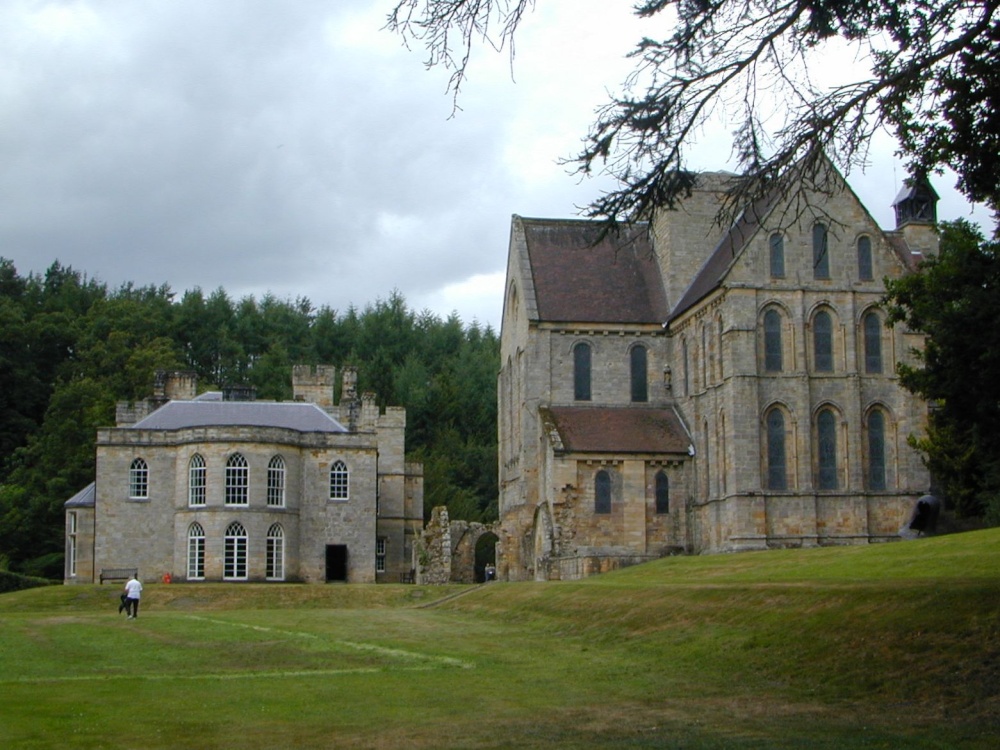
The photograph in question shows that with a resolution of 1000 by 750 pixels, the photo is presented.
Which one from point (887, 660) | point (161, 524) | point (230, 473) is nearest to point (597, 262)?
point (230, 473)

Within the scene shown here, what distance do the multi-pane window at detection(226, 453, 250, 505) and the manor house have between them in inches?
1.7

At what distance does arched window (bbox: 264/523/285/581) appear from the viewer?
189 ft

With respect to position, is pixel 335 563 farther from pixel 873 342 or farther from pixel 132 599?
pixel 873 342

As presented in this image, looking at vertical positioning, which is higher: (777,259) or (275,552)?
(777,259)

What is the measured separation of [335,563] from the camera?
60562mm

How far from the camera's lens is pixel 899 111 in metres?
17.6

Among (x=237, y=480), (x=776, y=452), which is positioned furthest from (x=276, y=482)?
(x=776, y=452)

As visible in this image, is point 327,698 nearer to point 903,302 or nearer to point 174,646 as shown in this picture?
point 174,646

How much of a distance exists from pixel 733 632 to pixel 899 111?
34.4ft

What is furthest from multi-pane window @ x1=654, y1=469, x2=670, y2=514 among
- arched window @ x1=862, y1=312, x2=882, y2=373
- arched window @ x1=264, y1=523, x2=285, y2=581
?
arched window @ x1=264, y1=523, x2=285, y2=581

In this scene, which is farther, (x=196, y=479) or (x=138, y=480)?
(x=138, y=480)

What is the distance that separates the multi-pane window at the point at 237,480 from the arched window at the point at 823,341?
2471cm

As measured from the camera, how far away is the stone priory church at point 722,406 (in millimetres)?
48531

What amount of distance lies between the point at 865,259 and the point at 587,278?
12.5m
